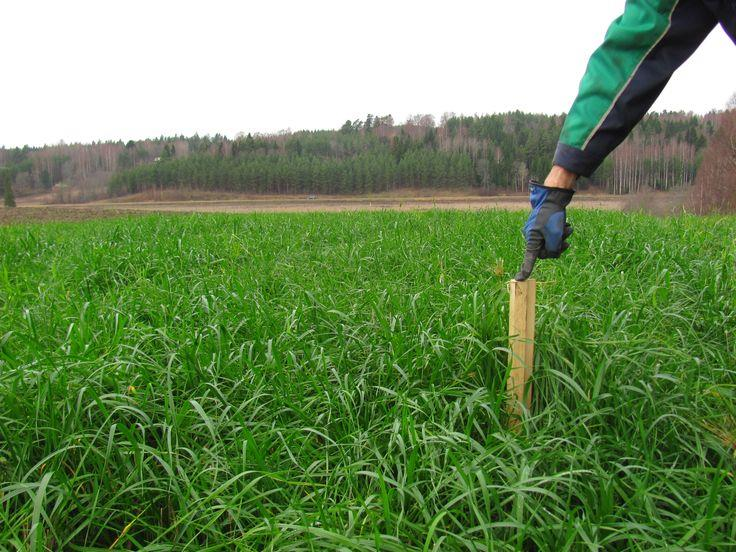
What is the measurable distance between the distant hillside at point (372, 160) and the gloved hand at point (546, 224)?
35.2m

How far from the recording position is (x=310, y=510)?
1542 mm

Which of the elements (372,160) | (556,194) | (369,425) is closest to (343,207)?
(369,425)

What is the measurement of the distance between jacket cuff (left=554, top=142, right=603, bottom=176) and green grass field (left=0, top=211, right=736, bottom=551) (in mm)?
700

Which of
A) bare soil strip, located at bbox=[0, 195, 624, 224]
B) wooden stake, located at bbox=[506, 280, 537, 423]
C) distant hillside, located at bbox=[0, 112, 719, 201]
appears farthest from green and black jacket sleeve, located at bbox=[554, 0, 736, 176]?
distant hillside, located at bbox=[0, 112, 719, 201]

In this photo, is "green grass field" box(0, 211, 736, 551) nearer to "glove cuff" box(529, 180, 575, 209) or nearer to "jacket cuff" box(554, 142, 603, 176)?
"glove cuff" box(529, 180, 575, 209)

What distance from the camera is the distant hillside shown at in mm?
42719

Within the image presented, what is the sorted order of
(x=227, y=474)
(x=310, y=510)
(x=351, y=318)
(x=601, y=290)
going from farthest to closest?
(x=601, y=290)
(x=351, y=318)
(x=227, y=474)
(x=310, y=510)

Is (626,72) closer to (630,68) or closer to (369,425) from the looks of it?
(630,68)

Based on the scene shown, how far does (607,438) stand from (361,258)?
3074mm

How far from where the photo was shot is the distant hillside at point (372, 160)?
42719 mm

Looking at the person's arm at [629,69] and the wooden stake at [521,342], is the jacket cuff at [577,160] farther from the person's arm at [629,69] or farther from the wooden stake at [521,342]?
the wooden stake at [521,342]

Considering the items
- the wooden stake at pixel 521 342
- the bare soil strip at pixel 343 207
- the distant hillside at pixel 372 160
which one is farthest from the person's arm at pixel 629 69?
the distant hillside at pixel 372 160

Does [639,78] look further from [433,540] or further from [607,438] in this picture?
[433,540]

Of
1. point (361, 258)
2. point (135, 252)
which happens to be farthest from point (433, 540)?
point (135, 252)
